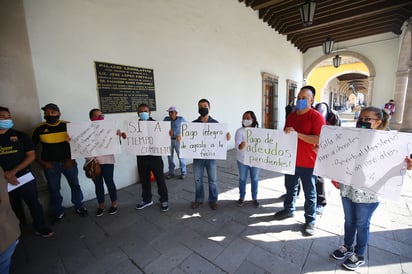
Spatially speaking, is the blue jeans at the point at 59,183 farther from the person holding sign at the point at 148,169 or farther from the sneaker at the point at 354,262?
the sneaker at the point at 354,262

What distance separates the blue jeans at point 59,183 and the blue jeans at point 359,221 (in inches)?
126

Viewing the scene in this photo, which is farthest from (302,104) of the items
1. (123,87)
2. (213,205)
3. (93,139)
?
(123,87)

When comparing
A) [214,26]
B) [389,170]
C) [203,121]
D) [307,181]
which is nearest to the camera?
[389,170]

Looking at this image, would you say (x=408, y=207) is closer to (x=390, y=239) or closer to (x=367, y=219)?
(x=390, y=239)

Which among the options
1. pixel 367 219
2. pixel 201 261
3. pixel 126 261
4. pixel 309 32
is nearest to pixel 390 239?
pixel 367 219

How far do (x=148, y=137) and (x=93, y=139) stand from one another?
69 centimetres

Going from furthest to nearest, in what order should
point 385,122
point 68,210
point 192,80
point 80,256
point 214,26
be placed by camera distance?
point 214,26 → point 192,80 → point 68,210 → point 80,256 → point 385,122

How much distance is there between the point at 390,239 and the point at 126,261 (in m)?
2.76

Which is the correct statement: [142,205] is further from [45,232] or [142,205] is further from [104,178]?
[45,232]

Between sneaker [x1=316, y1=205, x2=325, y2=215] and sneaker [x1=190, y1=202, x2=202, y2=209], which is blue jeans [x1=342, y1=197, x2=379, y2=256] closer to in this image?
sneaker [x1=316, y1=205, x2=325, y2=215]

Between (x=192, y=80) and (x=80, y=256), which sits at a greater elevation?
(x=192, y=80)

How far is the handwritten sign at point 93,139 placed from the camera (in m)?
2.37

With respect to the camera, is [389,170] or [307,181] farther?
[307,181]

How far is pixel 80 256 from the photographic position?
1.92 m
